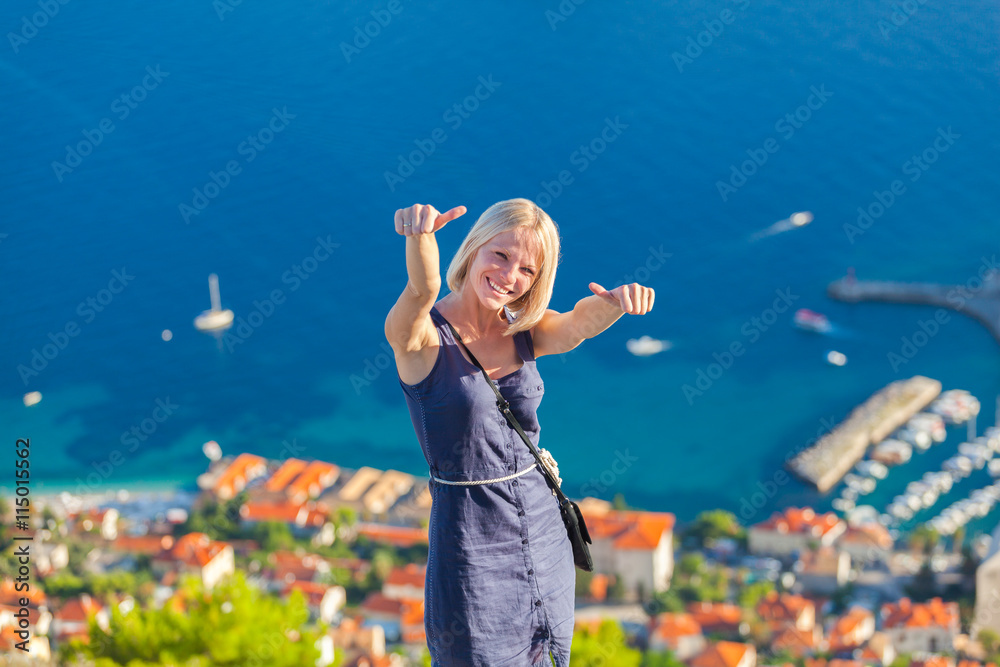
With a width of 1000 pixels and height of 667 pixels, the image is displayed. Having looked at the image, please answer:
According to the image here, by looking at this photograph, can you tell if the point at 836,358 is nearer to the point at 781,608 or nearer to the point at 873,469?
the point at 873,469

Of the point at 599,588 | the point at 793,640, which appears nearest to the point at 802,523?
the point at 793,640

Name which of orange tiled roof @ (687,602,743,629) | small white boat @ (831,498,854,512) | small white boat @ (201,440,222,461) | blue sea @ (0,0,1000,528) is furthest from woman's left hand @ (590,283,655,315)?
small white boat @ (201,440,222,461)

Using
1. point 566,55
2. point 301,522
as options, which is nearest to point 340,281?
point 301,522

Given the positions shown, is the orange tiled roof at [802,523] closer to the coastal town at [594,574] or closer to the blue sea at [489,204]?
the coastal town at [594,574]

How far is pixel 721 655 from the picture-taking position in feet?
33.5

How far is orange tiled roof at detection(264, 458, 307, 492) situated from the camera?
626 inches

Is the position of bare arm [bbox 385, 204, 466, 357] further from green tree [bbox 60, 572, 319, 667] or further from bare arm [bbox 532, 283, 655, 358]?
green tree [bbox 60, 572, 319, 667]

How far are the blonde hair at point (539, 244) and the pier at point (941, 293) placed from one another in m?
20.4

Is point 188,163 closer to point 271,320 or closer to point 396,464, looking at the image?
point 271,320

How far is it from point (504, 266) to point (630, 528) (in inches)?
482

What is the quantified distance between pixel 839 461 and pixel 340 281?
34.0 feet

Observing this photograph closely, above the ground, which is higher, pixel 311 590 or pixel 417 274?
pixel 311 590

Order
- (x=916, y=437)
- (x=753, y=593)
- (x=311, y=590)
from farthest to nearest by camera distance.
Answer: (x=916, y=437) → (x=753, y=593) → (x=311, y=590)

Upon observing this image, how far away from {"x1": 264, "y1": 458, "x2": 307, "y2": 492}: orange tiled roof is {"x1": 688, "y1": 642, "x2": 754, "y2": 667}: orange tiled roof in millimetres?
7841
